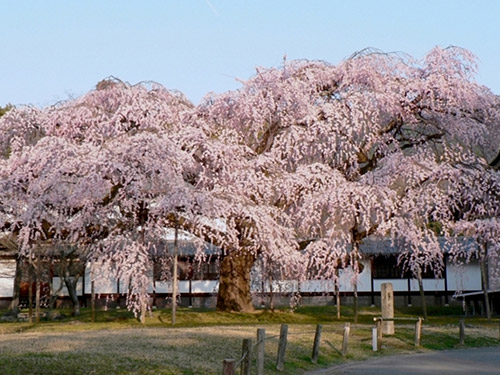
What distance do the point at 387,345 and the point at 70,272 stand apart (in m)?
24.1

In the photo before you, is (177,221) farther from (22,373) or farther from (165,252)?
(22,373)

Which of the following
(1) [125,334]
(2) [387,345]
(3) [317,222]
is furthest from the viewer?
(3) [317,222]

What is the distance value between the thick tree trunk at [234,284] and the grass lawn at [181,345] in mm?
1383

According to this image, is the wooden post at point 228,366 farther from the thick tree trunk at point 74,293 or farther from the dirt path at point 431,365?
the thick tree trunk at point 74,293

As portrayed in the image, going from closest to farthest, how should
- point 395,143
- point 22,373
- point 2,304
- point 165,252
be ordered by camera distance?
1. point 22,373
2. point 395,143
3. point 165,252
4. point 2,304

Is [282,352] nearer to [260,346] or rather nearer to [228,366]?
[260,346]

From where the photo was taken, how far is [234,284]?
125 feet

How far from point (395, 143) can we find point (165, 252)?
11.0m

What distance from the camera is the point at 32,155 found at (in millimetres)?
32938

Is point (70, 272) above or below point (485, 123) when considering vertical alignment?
below

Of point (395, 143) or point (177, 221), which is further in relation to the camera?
point (395, 143)

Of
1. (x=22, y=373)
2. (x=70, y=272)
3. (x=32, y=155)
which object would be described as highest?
(x=32, y=155)

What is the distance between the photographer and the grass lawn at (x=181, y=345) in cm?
1902

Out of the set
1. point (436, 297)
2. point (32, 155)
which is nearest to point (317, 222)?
point (32, 155)
